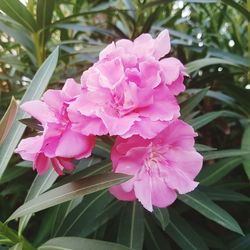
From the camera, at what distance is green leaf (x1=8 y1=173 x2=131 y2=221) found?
50 centimetres

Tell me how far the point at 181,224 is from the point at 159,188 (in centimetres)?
29

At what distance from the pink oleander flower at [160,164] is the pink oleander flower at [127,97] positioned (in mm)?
29

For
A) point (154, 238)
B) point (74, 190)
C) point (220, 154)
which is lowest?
point (154, 238)

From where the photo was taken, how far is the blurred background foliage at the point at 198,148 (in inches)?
27.1

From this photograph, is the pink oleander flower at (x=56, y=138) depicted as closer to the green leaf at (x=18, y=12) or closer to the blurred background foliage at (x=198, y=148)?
the blurred background foliage at (x=198, y=148)

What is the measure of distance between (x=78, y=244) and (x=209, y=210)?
239 millimetres

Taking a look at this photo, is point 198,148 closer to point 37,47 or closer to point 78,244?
point 78,244

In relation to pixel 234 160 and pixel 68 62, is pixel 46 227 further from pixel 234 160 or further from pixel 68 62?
pixel 68 62

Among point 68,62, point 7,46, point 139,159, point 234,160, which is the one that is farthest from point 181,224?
point 7,46

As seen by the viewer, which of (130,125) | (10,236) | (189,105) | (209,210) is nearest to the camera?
(130,125)

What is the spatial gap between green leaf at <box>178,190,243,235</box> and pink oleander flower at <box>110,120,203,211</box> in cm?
18

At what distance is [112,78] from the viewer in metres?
0.51

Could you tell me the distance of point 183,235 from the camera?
762 mm

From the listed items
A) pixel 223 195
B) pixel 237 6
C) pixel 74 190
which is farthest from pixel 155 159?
pixel 237 6
